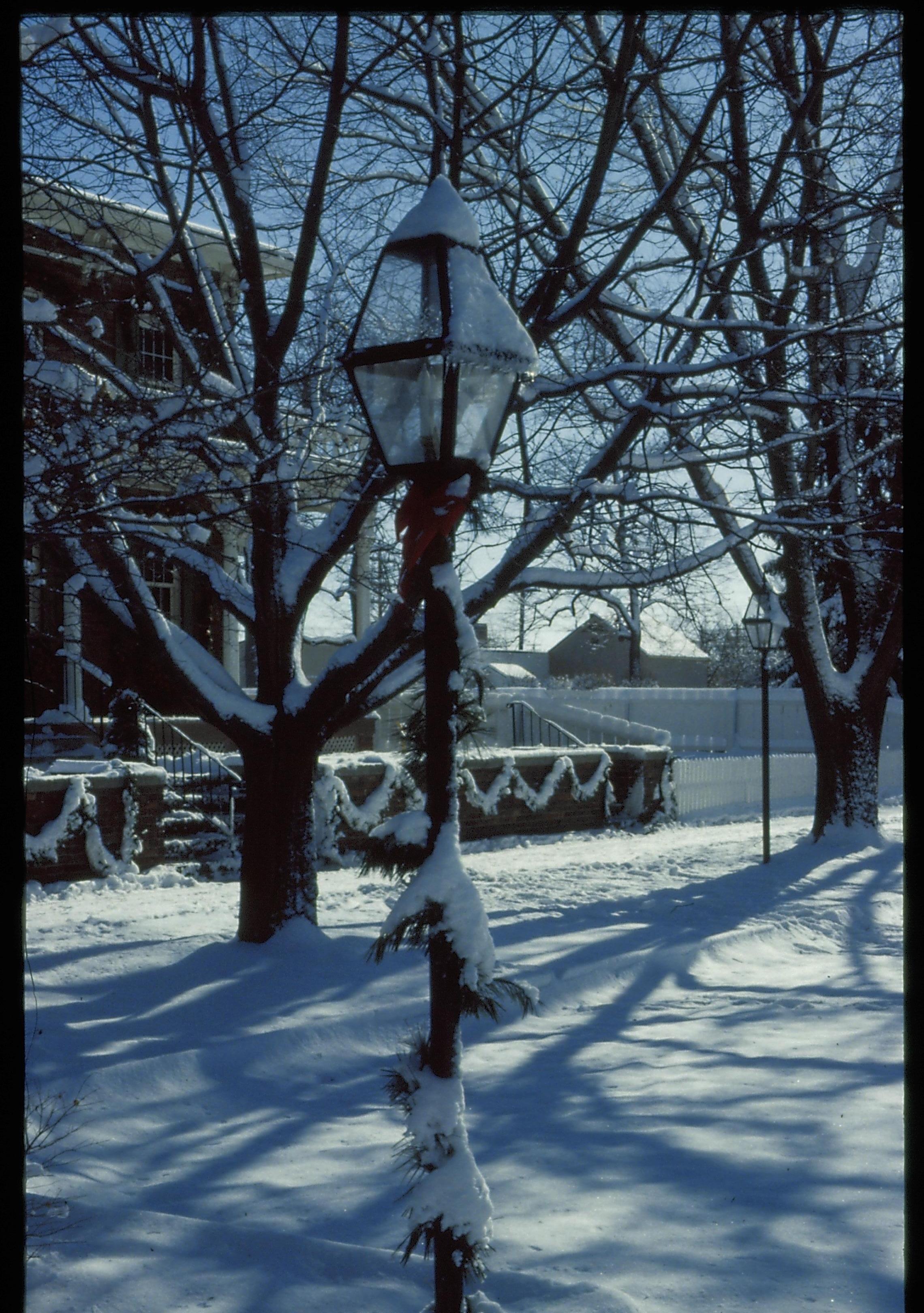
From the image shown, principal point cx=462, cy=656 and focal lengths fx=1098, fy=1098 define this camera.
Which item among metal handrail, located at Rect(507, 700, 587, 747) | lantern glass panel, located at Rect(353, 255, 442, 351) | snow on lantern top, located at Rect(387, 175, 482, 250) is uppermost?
snow on lantern top, located at Rect(387, 175, 482, 250)

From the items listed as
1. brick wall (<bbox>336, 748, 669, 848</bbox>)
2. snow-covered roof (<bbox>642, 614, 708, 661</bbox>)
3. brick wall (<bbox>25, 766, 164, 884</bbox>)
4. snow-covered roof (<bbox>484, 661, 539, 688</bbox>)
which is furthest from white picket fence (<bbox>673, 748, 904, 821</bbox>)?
snow-covered roof (<bbox>642, 614, 708, 661</bbox>)

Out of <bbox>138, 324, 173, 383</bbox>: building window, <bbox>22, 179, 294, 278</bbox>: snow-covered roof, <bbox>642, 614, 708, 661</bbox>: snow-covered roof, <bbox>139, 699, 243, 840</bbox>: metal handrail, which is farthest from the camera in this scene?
<bbox>642, 614, 708, 661</bbox>: snow-covered roof

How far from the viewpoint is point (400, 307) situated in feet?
10.8

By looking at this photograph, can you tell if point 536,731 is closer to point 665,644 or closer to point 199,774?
point 199,774

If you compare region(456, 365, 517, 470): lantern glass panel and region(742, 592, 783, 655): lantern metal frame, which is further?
region(742, 592, 783, 655): lantern metal frame

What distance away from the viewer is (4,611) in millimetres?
2652

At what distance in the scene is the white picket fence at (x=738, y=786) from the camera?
1945 cm

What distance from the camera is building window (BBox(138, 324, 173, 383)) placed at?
7400 mm

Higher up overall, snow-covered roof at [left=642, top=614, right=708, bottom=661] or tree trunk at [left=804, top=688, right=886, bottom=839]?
snow-covered roof at [left=642, top=614, right=708, bottom=661]

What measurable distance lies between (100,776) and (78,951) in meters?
3.21

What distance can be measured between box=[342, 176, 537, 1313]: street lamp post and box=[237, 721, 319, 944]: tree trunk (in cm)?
490

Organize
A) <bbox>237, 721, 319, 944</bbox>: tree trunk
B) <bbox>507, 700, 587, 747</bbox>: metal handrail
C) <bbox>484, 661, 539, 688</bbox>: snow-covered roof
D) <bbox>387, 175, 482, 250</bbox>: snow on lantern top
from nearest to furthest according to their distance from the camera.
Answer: <bbox>387, 175, 482, 250</bbox>: snow on lantern top
<bbox>237, 721, 319, 944</bbox>: tree trunk
<bbox>507, 700, 587, 747</bbox>: metal handrail
<bbox>484, 661, 539, 688</bbox>: snow-covered roof

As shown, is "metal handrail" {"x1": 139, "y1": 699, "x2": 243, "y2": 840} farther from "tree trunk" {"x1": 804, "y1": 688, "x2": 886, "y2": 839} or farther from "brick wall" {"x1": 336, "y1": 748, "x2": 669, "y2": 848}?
"tree trunk" {"x1": 804, "y1": 688, "x2": 886, "y2": 839}

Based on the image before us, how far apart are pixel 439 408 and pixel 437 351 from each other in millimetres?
164
